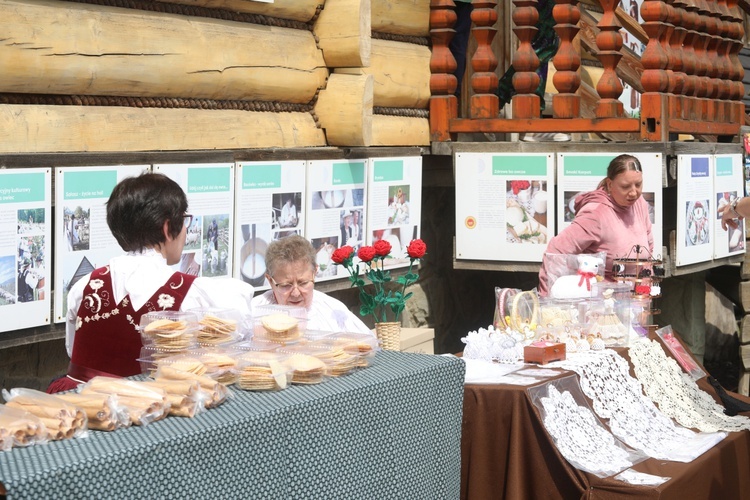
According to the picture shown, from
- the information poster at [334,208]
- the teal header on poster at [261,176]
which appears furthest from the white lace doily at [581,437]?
the information poster at [334,208]

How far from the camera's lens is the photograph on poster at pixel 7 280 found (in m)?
4.63

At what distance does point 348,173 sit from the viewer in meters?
6.94

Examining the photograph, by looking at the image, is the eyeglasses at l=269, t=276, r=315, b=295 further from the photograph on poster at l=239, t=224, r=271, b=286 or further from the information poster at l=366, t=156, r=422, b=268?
the information poster at l=366, t=156, r=422, b=268

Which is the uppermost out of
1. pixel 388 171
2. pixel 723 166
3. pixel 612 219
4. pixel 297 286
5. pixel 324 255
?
pixel 723 166

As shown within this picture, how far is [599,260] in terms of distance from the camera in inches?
217

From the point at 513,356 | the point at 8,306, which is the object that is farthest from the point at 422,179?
the point at 8,306

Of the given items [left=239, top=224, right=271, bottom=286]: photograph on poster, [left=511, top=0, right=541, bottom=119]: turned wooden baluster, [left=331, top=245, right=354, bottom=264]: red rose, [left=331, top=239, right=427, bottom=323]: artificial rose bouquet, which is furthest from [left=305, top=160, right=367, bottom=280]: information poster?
[left=511, top=0, right=541, bottom=119]: turned wooden baluster

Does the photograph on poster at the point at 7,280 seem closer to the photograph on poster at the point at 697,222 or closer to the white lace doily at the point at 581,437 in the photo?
the white lace doily at the point at 581,437

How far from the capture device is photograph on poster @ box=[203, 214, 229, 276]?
5.75 meters

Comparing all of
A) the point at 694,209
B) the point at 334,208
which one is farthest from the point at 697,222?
the point at 334,208

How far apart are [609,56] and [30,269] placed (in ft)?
14.7

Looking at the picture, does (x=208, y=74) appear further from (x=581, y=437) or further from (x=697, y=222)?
(x=697, y=222)

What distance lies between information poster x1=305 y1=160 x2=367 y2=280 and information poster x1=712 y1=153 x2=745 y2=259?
9.49 feet

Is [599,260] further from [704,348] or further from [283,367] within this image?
[704,348]
